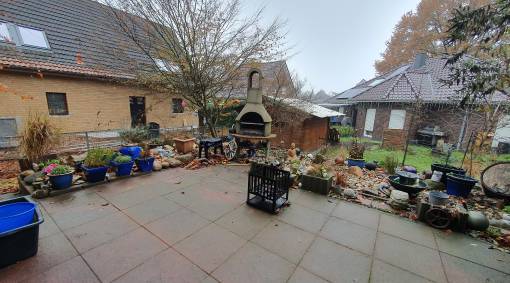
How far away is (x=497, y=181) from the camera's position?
405cm

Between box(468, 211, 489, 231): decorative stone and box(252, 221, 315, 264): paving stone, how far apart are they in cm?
236

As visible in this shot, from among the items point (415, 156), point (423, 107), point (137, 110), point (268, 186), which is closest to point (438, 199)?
point (268, 186)

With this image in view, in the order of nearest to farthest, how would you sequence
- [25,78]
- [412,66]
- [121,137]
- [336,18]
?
[121,137]
[25,78]
[336,18]
[412,66]

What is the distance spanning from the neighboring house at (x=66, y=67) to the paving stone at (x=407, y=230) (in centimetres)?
780

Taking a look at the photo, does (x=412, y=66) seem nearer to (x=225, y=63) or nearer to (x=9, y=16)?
(x=225, y=63)

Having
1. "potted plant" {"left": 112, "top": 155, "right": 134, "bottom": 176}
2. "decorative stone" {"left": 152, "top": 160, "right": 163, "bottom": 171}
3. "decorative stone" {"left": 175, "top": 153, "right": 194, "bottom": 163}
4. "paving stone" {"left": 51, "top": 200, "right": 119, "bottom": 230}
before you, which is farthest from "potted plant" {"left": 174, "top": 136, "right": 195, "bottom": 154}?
"paving stone" {"left": 51, "top": 200, "right": 119, "bottom": 230}

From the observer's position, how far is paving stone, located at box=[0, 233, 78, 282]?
1.91 metres

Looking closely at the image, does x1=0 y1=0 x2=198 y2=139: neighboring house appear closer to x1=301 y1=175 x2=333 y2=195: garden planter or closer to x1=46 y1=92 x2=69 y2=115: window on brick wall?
x1=46 y1=92 x2=69 y2=115: window on brick wall

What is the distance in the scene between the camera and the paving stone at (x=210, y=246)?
221cm

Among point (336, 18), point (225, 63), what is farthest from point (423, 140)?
point (225, 63)

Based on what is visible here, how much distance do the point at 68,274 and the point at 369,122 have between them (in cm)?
1676

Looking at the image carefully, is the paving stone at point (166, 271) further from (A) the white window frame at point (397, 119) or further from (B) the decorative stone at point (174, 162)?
(A) the white window frame at point (397, 119)

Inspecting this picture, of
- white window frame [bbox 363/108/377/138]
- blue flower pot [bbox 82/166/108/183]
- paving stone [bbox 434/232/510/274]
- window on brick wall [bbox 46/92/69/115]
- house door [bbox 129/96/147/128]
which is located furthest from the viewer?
white window frame [bbox 363/108/377/138]

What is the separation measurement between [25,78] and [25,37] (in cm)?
172
